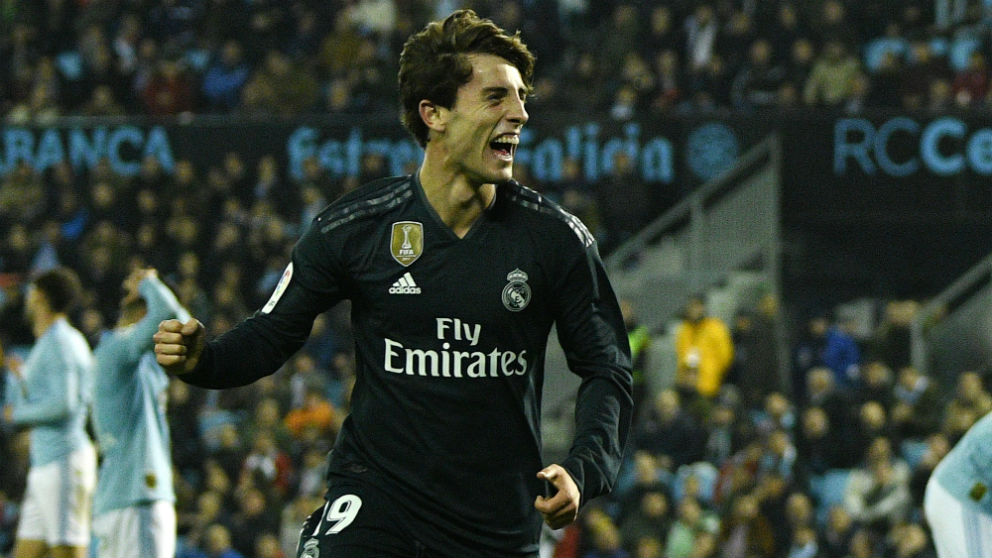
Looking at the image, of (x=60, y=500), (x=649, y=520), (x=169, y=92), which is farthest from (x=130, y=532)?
(x=169, y=92)

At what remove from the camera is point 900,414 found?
13508 mm

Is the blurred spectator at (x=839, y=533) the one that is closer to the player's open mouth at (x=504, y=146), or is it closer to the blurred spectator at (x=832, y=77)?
the blurred spectator at (x=832, y=77)

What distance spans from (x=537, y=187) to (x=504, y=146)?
12.5 metres

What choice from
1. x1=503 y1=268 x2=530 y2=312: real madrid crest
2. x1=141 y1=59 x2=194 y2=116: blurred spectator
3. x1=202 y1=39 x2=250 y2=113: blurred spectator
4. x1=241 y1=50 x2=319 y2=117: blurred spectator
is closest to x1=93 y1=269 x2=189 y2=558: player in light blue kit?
x1=503 y1=268 x2=530 y2=312: real madrid crest

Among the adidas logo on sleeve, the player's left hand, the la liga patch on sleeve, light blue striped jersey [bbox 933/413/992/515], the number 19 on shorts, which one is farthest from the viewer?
light blue striped jersey [bbox 933/413/992/515]

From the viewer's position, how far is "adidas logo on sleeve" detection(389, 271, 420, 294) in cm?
440

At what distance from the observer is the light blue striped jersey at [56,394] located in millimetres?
8531

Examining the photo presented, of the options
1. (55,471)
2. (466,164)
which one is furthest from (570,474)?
(55,471)

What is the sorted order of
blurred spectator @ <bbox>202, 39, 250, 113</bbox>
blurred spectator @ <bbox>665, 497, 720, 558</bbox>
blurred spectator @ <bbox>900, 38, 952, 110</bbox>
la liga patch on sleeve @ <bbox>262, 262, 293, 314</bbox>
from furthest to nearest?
blurred spectator @ <bbox>202, 39, 250, 113</bbox> < blurred spectator @ <bbox>900, 38, 952, 110</bbox> < blurred spectator @ <bbox>665, 497, 720, 558</bbox> < la liga patch on sleeve @ <bbox>262, 262, 293, 314</bbox>

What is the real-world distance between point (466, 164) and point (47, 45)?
1732cm

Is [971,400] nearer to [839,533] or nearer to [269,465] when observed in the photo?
[839,533]

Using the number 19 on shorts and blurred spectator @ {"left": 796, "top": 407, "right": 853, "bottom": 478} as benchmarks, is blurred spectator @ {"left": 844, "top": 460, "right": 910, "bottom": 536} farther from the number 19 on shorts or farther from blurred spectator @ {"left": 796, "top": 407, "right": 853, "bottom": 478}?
the number 19 on shorts

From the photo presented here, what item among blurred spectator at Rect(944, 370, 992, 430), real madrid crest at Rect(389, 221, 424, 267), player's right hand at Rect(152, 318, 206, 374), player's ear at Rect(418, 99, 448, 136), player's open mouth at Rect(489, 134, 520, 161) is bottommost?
blurred spectator at Rect(944, 370, 992, 430)

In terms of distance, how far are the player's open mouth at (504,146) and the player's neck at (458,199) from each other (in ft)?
0.39
